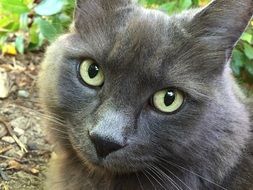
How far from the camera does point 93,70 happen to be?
1950 millimetres

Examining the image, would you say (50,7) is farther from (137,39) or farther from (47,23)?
(137,39)

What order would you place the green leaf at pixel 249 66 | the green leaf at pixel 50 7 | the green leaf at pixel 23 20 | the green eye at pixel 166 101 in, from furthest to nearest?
the green leaf at pixel 249 66
the green leaf at pixel 23 20
the green leaf at pixel 50 7
the green eye at pixel 166 101

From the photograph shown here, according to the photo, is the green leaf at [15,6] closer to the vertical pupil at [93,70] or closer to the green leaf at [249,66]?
the vertical pupil at [93,70]

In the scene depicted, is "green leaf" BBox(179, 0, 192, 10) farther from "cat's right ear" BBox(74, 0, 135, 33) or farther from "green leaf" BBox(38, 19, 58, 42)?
"green leaf" BBox(38, 19, 58, 42)

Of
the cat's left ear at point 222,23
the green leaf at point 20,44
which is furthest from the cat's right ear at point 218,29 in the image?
the green leaf at point 20,44

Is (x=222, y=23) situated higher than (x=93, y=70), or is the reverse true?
(x=222, y=23)

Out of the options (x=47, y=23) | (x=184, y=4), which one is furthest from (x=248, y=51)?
(x=47, y=23)

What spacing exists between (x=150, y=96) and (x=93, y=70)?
8.8 inches

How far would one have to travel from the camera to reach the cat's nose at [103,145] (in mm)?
1779

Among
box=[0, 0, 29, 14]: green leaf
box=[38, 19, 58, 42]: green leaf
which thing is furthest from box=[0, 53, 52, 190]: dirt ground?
box=[0, 0, 29, 14]: green leaf

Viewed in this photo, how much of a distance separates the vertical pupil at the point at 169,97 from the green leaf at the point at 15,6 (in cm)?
110

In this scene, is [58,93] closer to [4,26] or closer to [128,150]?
[128,150]

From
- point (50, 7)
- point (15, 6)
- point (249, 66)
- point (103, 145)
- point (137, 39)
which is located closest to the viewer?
point (103, 145)

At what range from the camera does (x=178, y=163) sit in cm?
196
